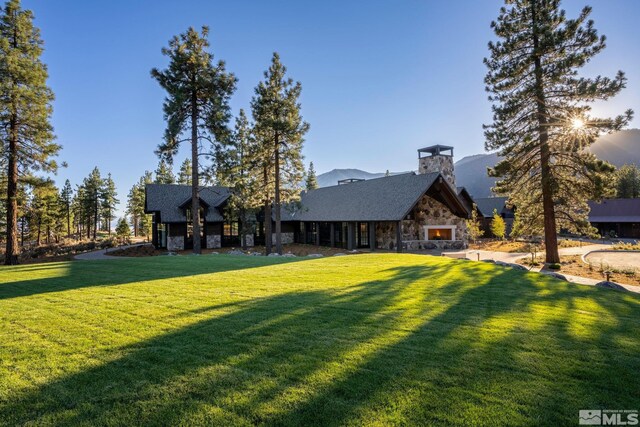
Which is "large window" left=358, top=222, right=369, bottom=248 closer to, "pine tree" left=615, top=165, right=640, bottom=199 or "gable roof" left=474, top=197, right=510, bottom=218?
"gable roof" left=474, top=197, right=510, bottom=218

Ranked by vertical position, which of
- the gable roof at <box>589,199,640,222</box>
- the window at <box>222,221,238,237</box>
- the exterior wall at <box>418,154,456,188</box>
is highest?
the exterior wall at <box>418,154,456,188</box>

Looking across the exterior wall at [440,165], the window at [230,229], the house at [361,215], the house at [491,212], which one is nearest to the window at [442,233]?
the house at [361,215]

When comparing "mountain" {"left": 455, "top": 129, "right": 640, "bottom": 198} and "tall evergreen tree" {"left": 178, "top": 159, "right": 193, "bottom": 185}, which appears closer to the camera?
"tall evergreen tree" {"left": 178, "top": 159, "right": 193, "bottom": 185}

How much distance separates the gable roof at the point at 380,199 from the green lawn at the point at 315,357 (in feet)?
52.6

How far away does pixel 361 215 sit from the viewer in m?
25.2

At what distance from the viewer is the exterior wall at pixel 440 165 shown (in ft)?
96.5

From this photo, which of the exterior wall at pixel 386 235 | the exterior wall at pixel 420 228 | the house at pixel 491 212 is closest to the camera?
the exterior wall at pixel 386 235

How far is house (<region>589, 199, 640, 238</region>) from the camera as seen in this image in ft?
126

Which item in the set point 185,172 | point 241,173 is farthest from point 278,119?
point 185,172

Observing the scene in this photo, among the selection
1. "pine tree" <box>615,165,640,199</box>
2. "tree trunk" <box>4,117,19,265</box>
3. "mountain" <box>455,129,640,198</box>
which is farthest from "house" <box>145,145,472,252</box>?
"mountain" <box>455,129,640,198</box>

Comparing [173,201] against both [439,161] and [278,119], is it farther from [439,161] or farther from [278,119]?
[439,161]

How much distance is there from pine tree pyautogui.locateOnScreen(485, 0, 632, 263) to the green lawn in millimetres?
10168

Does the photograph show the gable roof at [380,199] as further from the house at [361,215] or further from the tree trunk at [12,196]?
the tree trunk at [12,196]

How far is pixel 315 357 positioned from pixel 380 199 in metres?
22.8
